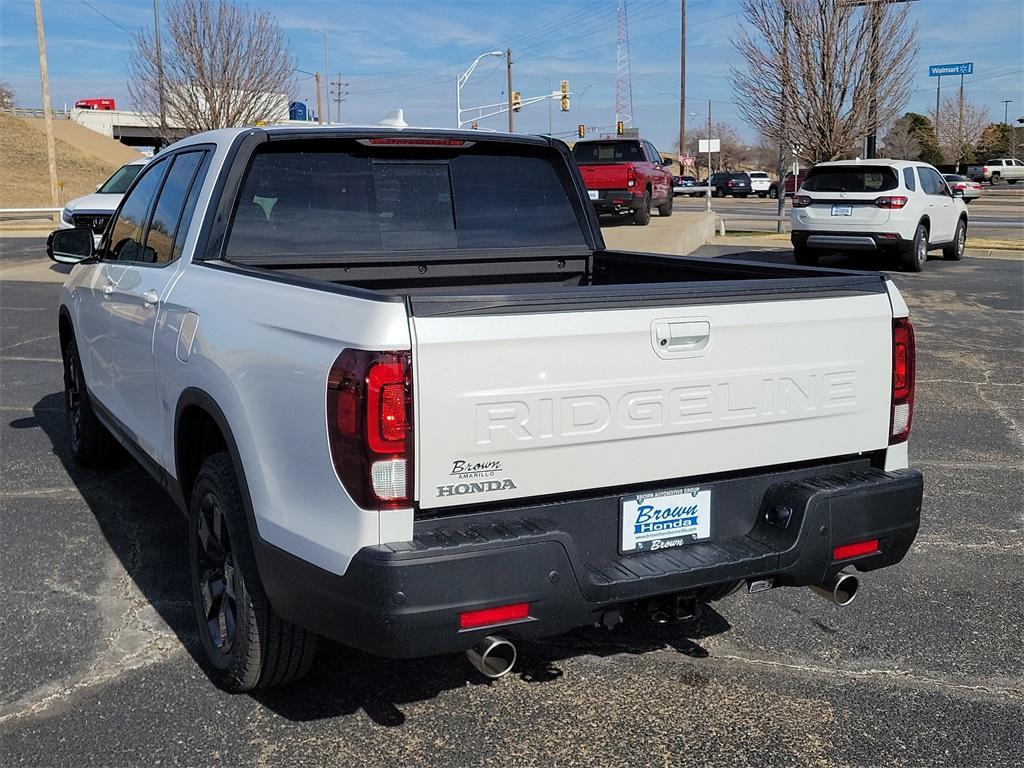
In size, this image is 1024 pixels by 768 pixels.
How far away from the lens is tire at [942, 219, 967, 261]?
66.8 feet

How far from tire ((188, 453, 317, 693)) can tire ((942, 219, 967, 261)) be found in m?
19.2

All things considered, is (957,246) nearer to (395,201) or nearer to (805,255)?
(805,255)

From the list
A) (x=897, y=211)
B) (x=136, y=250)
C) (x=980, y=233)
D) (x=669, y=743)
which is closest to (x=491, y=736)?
(x=669, y=743)

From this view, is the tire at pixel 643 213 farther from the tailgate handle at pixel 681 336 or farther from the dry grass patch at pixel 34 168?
the dry grass patch at pixel 34 168

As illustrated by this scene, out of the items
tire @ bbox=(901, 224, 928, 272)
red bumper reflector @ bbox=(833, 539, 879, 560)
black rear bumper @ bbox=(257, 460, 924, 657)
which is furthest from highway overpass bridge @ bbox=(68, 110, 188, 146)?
red bumper reflector @ bbox=(833, 539, 879, 560)

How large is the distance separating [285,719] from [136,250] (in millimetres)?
2583

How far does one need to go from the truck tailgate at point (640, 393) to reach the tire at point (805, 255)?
50.9 ft

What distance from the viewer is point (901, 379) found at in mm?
3701

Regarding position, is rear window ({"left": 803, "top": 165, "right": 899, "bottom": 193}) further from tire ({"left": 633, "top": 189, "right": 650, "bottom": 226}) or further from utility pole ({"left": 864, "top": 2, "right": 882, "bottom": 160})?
tire ({"left": 633, "top": 189, "right": 650, "bottom": 226})

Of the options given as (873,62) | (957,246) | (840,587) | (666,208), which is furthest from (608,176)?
(840,587)

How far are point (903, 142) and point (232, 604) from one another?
8060 centimetres

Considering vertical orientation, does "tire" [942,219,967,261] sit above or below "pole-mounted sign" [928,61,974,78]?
below

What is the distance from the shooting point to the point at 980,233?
2773cm

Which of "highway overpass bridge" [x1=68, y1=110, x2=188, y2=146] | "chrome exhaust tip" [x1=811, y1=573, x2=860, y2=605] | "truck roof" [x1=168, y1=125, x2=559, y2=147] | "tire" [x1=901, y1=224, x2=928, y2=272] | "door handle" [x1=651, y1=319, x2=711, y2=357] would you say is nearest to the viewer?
"door handle" [x1=651, y1=319, x2=711, y2=357]
